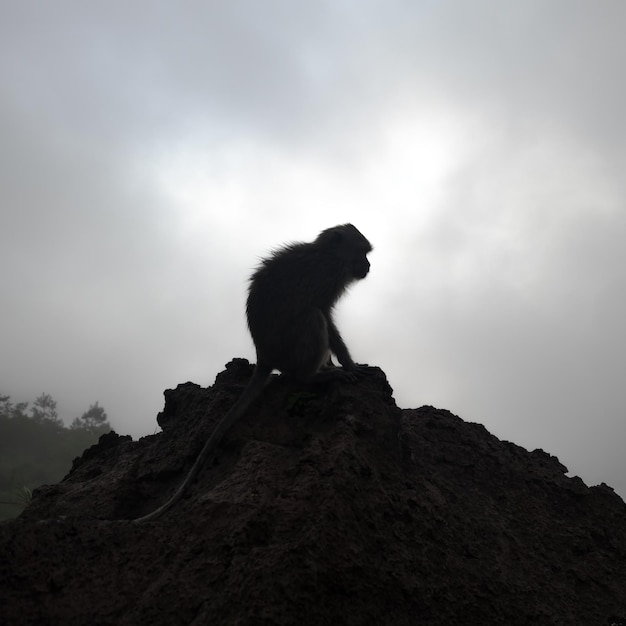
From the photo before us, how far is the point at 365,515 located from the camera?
3.62 m

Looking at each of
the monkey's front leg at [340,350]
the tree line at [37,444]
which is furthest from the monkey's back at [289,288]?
the tree line at [37,444]

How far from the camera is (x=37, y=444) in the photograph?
3173cm

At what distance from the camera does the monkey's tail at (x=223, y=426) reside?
164 inches

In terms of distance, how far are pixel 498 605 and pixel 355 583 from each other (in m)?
1.18

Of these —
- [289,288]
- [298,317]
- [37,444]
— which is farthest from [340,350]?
[37,444]

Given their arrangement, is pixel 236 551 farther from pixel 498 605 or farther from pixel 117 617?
pixel 498 605

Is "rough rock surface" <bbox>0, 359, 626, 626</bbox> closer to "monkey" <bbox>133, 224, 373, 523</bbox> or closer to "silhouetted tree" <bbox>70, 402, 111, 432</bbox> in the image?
"monkey" <bbox>133, 224, 373, 523</bbox>

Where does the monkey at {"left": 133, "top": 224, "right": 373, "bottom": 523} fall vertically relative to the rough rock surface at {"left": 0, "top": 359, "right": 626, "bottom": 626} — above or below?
above

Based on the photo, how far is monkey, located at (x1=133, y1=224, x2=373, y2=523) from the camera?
5152mm

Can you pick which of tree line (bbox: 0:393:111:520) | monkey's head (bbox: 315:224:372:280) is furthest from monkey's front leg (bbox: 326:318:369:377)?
tree line (bbox: 0:393:111:520)

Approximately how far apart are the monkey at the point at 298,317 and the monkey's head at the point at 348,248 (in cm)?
1

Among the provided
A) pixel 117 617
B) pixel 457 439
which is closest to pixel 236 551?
pixel 117 617

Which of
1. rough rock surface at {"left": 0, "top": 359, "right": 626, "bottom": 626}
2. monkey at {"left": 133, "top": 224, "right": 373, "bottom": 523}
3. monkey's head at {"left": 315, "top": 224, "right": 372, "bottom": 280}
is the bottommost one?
rough rock surface at {"left": 0, "top": 359, "right": 626, "bottom": 626}

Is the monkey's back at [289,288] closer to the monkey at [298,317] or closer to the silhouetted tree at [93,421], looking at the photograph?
the monkey at [298,317]
